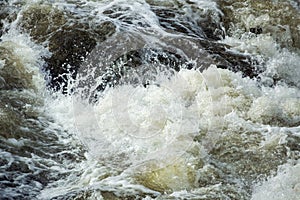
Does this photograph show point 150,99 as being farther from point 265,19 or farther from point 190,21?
point 265,19

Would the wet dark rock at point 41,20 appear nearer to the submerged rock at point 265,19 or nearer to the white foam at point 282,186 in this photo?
the submerged rock at point 265,19

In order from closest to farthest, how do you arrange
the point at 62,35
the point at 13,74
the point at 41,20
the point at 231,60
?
the point at 13,74
the point at 231,60
the point at 62,35
the point at 41,20

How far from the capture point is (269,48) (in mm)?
7477

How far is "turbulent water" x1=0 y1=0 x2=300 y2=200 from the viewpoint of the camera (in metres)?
5.01

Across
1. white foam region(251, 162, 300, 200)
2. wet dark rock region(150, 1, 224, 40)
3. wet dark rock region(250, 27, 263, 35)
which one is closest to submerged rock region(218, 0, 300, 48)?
wet dark rock region(250, 27, 263, 35)

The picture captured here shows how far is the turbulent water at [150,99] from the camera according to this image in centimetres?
501

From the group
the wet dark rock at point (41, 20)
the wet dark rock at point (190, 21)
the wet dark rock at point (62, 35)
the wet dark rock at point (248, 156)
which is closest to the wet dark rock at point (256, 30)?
the wet dark rock at point (190, 21)

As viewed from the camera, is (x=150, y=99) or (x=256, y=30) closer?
(x=150, y=99)

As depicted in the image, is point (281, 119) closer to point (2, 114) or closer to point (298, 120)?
point (298, 120)

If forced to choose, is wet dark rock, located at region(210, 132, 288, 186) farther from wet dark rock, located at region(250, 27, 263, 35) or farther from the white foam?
wet dark rock, located at region(250, 27, 263, 35)

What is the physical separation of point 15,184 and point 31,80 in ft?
6.67

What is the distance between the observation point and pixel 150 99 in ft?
20.2

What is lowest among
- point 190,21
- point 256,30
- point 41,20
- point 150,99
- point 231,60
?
point 150,99

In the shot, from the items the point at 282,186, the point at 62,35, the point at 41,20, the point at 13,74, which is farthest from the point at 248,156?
the point at 41,20
